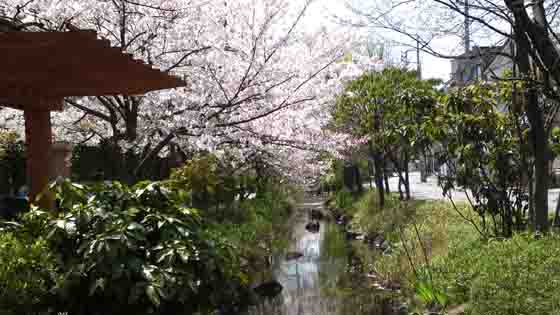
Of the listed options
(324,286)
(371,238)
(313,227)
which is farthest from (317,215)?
(324,286)

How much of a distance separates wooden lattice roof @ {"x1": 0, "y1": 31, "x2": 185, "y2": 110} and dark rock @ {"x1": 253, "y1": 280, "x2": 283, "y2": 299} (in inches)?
169

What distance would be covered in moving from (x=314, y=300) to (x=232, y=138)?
329 cm

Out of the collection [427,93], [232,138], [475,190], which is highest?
[427,93]

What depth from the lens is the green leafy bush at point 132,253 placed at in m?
5.29

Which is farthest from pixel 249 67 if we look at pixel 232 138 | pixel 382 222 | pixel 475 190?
pixel 382 222

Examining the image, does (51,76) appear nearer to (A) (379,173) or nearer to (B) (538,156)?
(B) (538,156)

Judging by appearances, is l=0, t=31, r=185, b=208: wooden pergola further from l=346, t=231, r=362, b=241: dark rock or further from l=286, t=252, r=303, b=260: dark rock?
l=346, t=231, r=362, b=241: dark rock

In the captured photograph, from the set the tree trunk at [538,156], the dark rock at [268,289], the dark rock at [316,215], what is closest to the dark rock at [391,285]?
the dark rock at [268,289]

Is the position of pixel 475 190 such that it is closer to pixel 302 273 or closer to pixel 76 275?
pixel 302 273

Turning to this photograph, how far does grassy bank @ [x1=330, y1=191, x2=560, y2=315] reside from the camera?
5102 millimetres

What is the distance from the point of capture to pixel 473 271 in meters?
6.37

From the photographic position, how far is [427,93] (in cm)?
881

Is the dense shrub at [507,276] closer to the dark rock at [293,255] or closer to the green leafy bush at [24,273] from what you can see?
the green leafy bush at [24,273]

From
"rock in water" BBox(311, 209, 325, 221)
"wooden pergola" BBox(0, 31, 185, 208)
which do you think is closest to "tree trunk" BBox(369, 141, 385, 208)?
"rock in water" BBox(311, 209, 325, 221)
